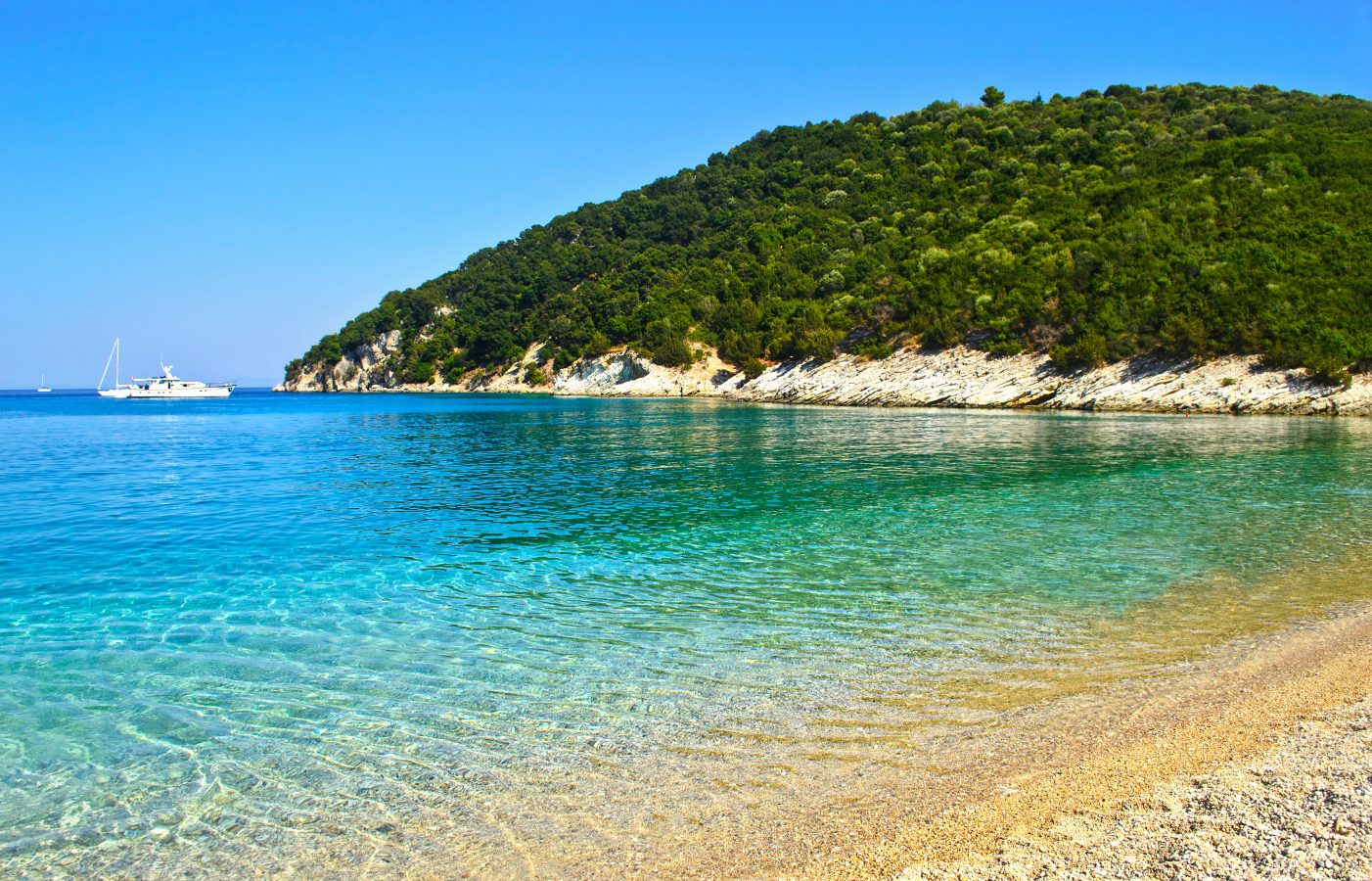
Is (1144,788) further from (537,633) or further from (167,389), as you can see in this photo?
(167,389)

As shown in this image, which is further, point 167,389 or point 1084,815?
point 167,389

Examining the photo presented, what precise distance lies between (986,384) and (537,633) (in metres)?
60.7

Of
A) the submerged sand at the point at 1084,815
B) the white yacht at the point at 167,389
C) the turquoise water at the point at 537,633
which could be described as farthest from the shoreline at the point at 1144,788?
the white yacht at the point at 167,389

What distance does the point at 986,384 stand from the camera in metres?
63.4

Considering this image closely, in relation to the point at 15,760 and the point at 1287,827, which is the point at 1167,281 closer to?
the point at 1287,827

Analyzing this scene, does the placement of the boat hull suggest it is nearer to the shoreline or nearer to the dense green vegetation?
the dense green vegetation

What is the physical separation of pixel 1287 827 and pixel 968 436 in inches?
1346

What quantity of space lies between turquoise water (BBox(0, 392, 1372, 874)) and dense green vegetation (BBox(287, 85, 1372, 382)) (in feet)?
125

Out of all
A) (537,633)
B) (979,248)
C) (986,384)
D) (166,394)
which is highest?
(979,248)

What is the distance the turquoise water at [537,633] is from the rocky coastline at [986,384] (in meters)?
30.5

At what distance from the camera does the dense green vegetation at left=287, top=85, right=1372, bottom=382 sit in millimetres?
55281

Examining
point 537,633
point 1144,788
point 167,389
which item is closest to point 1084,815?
point 1144,788

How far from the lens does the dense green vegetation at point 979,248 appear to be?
55.3m

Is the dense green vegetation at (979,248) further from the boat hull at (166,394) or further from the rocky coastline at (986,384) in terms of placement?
the boat hull at (166,394)
